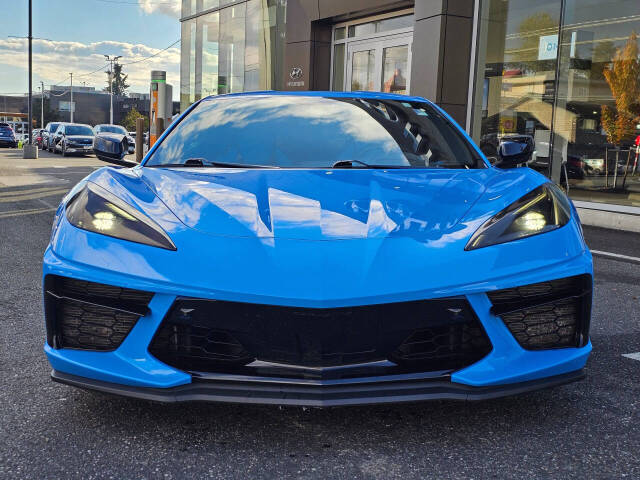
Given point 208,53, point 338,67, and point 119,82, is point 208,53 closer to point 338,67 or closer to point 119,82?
point 338,67

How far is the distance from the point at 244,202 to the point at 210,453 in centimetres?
91

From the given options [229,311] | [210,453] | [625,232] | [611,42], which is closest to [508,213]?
[229,311]

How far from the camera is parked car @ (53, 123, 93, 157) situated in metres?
29.3

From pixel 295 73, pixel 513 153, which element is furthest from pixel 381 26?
pixel 513 153

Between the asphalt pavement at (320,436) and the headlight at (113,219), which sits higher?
the headlight at (113,219)

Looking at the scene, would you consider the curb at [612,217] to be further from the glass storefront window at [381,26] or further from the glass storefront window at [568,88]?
the glass storefront window at [381,26]

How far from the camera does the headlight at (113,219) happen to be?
7.40ft

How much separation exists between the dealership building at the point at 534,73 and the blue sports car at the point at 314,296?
7.25 metres

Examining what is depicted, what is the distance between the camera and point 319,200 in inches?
99.8

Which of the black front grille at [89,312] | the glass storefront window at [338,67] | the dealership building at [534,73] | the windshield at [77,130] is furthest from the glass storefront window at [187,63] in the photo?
the black front grille at [89,312]

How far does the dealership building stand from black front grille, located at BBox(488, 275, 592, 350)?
281 inches

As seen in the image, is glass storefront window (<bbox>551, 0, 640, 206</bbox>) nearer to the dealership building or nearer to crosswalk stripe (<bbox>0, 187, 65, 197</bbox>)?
the dealership building

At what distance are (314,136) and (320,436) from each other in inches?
66.1

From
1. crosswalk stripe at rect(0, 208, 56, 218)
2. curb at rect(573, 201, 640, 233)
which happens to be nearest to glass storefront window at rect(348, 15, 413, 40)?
curb at rect(573, 201, 640, 233)
